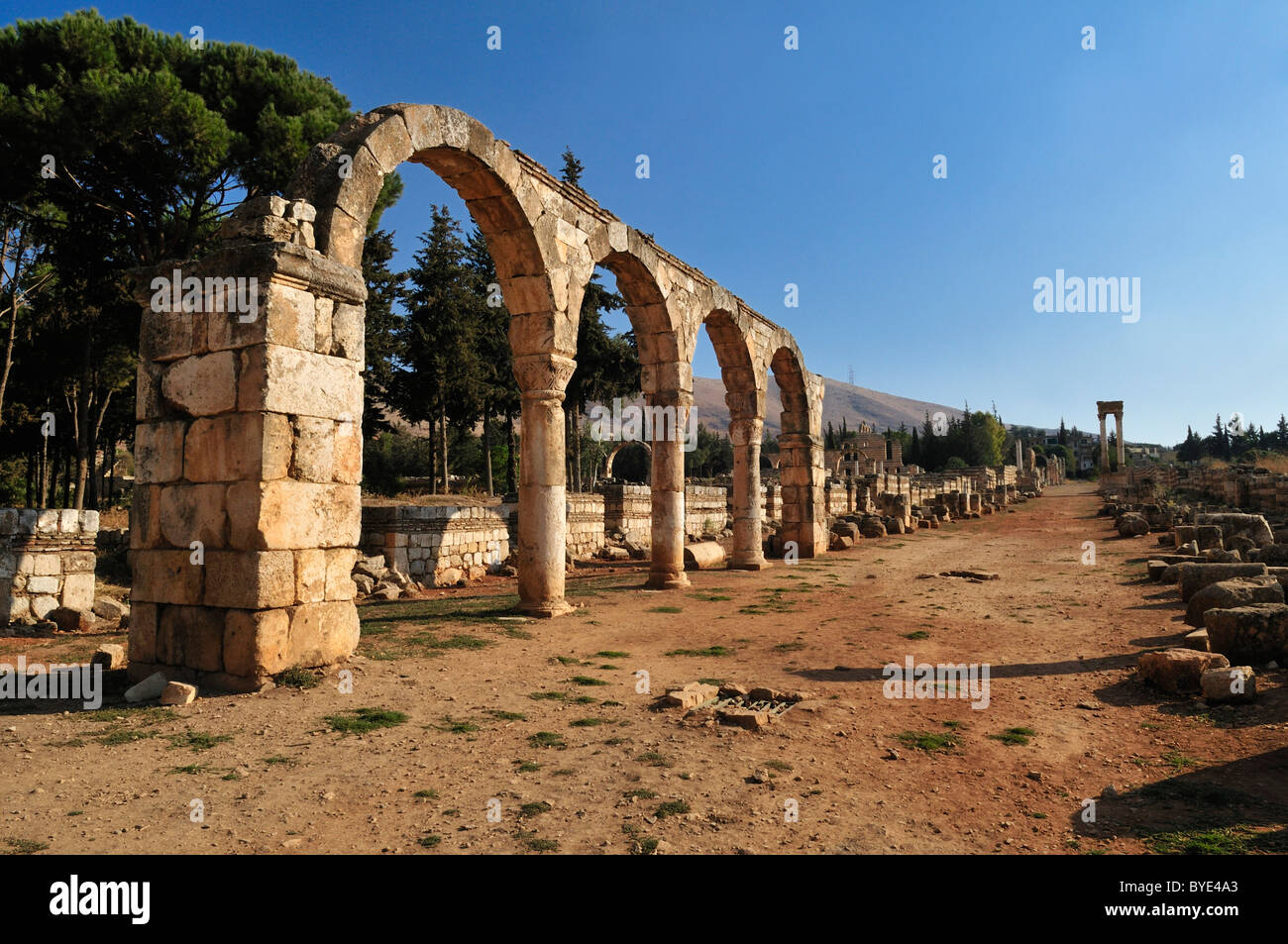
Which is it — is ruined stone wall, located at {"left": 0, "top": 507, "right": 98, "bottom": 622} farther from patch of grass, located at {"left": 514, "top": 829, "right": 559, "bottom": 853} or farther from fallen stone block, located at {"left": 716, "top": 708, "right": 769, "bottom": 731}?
patch of grass, located at {"left": 514, "top": 829, "right": 559, "bottom": 853}

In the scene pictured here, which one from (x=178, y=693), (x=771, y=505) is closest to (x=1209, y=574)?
(x=178, y=693)

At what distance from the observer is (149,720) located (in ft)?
16.3

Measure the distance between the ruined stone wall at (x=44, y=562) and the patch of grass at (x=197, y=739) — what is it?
6529 millimetres

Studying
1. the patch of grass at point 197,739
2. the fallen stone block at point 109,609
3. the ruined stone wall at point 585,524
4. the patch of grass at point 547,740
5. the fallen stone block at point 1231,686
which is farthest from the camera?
the ruined stone wall at point 585,524

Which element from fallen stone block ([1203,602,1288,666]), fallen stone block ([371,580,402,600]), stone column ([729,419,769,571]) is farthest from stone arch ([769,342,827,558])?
fallen stone block ([1203,602,1288,666])

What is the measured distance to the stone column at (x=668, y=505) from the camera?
12664 mm

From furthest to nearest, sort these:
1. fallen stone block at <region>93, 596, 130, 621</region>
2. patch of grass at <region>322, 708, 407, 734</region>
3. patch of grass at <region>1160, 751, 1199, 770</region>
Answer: fallen stone block at <region>93, 596, 130, 621</region>, patch of grass at <region>322, 708, 407, 734</region>, patch of grass at <region>1160, 751, 1199, 770</region>

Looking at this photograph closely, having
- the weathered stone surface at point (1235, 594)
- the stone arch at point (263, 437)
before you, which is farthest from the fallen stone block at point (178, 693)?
the weathered stone surface at point (1235, 594)

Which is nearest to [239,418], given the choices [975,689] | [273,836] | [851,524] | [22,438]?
[273,836]

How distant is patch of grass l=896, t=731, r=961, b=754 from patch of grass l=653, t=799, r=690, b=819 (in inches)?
68.8

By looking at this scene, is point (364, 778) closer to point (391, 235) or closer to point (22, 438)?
point (391, 235)

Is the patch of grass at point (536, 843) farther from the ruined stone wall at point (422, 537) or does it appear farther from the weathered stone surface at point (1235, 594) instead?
the ruined stone wall at point (422, 537)

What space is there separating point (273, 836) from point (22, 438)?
2969 centimetres

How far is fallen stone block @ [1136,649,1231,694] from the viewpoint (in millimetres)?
5562
